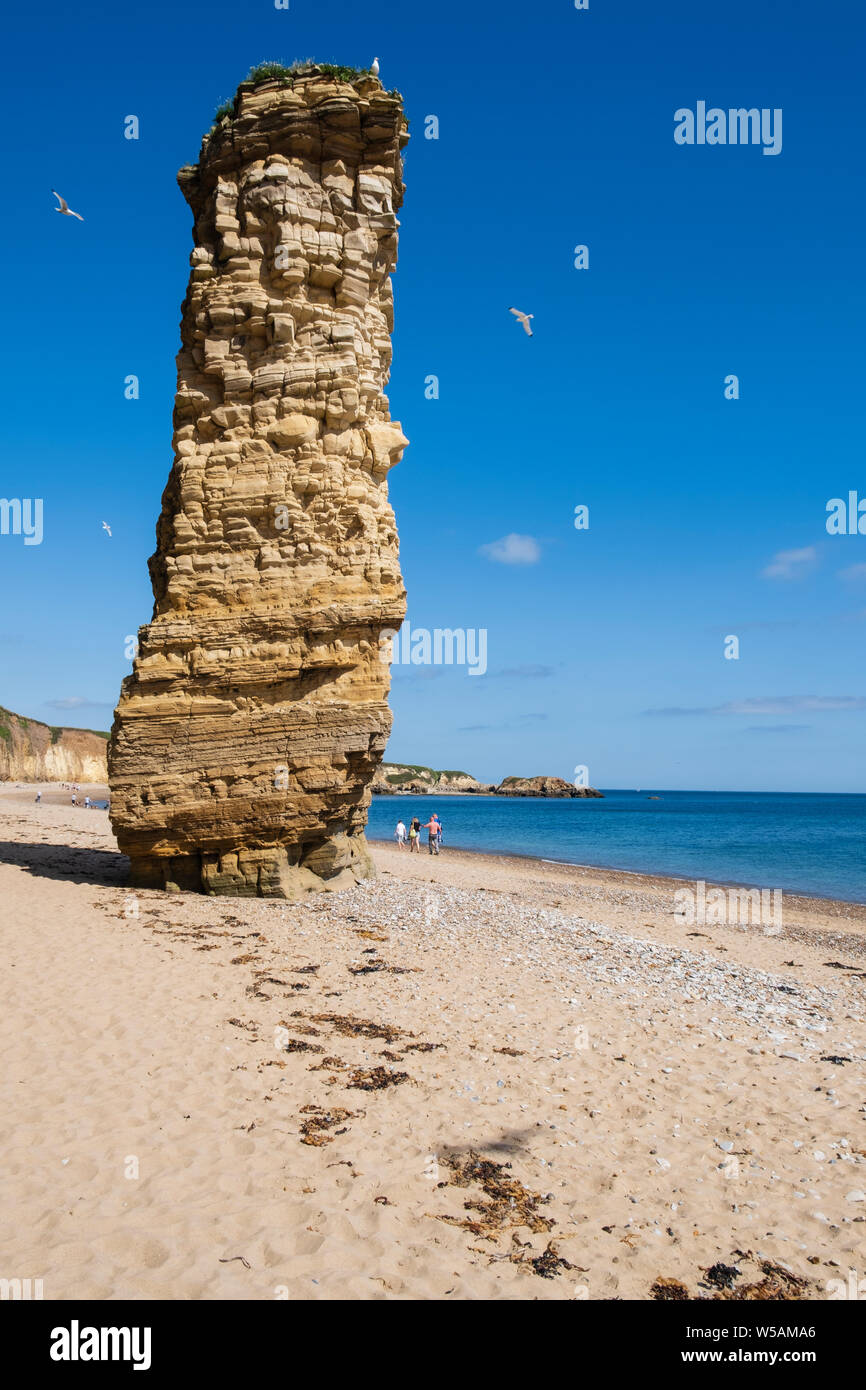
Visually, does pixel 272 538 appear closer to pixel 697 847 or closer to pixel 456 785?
pixel 697 847

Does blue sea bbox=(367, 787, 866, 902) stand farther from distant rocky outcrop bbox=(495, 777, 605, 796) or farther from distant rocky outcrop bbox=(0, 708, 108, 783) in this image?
distant rocky outcrop bbox=(495, 777, 605, 796)

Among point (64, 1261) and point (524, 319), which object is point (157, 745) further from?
point (524, 319)

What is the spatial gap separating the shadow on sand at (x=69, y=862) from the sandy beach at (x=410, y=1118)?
14.4 ft

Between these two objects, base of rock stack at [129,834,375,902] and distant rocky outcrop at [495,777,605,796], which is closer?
base of rock stack at [129,834,375,902]

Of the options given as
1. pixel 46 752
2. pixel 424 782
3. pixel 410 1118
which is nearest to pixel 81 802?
pixel 46 752

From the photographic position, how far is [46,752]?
3484 inches

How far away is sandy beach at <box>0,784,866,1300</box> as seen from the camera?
187 inches

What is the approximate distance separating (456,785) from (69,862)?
149 meters

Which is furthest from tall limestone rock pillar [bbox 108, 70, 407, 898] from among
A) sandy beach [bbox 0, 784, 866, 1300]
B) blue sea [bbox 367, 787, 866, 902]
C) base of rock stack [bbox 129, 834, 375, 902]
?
blue sea [bbox 367, 787, 866, 902]

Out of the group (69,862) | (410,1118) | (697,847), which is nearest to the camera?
(410,1118)

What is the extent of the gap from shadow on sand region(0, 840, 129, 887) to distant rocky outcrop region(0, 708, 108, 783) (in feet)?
193

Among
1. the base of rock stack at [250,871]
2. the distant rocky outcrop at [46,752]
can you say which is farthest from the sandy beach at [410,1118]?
the distant rocky outcrop at [46,752]
